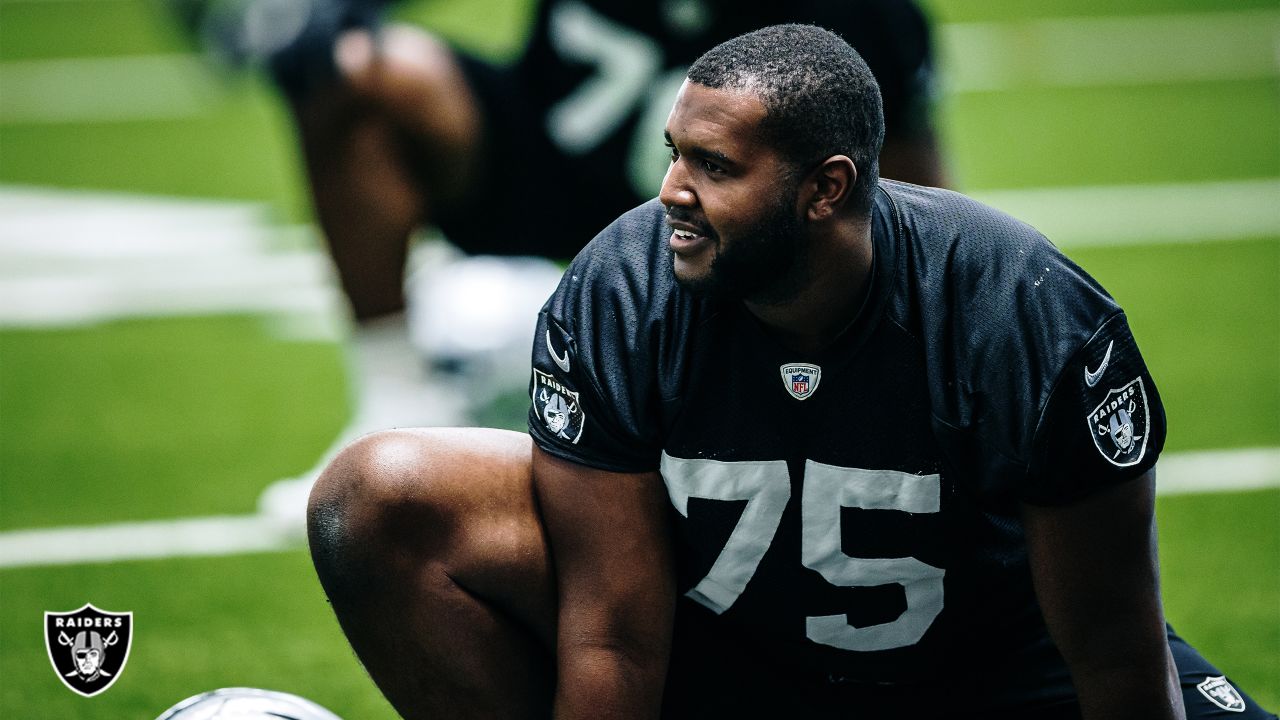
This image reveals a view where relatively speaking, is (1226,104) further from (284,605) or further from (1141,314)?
(284,605)

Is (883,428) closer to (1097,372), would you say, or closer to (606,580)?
(1097,372)

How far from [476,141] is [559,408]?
7.13ft

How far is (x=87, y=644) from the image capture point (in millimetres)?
2463

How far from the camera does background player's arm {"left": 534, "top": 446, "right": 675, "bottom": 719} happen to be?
7.34 feet

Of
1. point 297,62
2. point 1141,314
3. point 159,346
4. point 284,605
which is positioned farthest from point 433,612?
point 1141,314

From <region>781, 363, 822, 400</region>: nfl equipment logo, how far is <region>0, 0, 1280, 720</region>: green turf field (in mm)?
1178

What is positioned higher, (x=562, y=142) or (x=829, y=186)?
(x=829, y=186)

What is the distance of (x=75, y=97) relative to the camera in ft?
29.1

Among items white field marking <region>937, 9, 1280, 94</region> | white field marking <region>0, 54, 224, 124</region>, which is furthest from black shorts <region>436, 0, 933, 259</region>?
white field marking <region>937, 9, 1280, 94</region>

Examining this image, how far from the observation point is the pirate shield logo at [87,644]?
2.41m

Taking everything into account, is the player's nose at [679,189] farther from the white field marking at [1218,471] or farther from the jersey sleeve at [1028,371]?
the white field marking at [1218,471]

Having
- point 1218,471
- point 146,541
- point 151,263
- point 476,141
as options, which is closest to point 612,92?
point 476,141

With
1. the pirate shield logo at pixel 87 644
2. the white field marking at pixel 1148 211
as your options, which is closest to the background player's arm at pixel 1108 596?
the pirate shield logo at pixel 87 644

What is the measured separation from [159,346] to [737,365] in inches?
137
